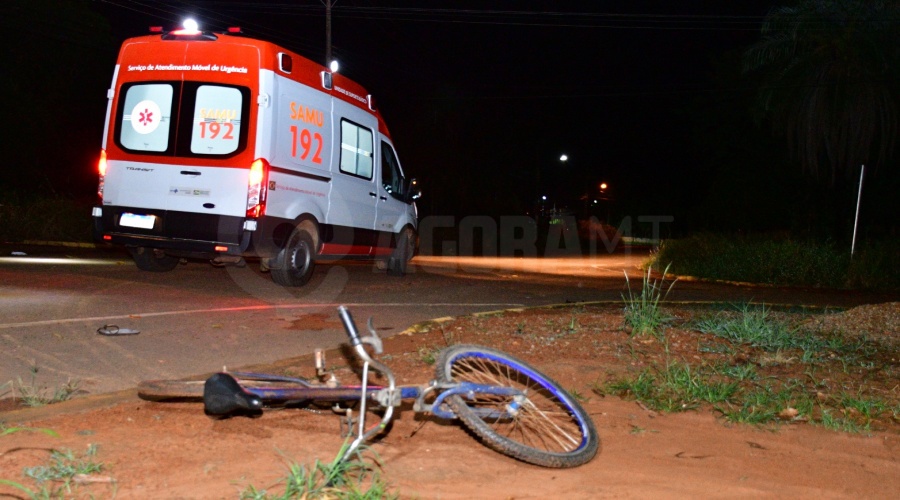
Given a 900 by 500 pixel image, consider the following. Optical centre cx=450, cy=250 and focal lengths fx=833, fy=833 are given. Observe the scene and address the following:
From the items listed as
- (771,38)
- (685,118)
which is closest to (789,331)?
(771,38)

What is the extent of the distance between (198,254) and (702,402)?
6834 millimetres

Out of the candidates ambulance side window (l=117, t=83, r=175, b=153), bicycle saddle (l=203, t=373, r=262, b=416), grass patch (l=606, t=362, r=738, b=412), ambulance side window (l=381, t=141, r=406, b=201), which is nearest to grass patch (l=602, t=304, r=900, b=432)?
grass patch (l=606, t=362, r=738, b=412)

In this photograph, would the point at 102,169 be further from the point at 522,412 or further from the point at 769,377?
the point at 769,377

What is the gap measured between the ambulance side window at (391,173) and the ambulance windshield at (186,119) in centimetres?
384

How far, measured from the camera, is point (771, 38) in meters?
28.0

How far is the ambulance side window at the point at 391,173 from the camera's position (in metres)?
13.7

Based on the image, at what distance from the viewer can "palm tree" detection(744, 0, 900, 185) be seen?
27.1 metres

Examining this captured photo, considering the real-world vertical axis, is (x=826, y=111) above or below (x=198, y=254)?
above

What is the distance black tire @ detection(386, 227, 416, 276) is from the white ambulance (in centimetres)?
344

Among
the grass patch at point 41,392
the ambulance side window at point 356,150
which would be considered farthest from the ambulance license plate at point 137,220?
the grass patch at point 41,392

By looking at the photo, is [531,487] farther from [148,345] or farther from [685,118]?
[685,118]

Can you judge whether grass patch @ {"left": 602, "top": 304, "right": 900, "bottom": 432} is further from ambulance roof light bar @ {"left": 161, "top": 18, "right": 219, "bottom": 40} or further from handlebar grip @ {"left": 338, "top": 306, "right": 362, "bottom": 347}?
ambulance roof light bar @ {"left": 161, "top": 18, "right": 219, "bottom": 40}

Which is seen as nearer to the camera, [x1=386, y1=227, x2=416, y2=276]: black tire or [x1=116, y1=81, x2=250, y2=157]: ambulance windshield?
[x1=116, y1=81, x2=250, y2=157]: ambulance windshield

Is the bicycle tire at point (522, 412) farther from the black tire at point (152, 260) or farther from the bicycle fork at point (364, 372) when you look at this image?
the black tire at point (152, 260)
